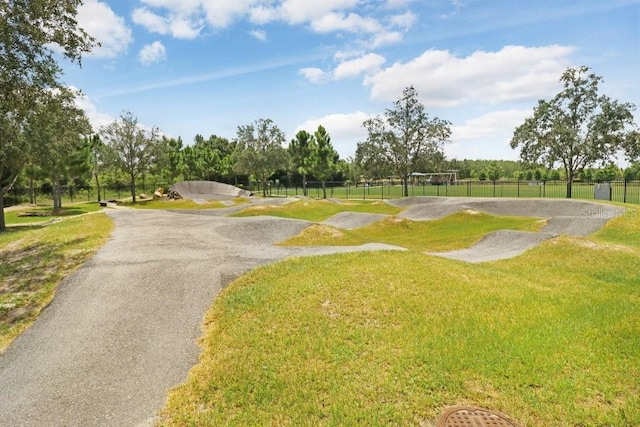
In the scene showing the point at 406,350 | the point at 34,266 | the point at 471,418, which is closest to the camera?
the point at 471,418

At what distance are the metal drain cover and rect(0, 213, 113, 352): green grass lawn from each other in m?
8.30

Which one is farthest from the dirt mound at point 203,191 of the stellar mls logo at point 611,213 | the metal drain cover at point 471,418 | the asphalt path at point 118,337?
the metal drain cover at point 471,418

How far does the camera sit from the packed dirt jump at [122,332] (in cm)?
547

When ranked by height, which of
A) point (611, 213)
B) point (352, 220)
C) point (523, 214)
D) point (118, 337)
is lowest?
point (118, 337)

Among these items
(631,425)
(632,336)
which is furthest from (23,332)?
(632,336)

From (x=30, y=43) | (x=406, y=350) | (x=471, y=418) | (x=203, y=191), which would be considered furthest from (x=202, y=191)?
(x=471, y=418)

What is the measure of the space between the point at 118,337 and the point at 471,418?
21.1 feet

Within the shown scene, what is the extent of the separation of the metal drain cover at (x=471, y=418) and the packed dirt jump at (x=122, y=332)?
13.2ft

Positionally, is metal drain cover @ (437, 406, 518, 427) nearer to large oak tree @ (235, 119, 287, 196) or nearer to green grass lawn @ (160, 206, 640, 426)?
green grass lawn @ (160, 206, 640, 426)

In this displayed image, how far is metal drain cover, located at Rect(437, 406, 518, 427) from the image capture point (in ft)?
15.5

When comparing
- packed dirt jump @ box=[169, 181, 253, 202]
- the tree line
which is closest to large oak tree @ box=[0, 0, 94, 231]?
the tree line

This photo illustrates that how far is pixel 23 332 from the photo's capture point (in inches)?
307

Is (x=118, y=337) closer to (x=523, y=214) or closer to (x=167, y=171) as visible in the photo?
(x=523, y=214)

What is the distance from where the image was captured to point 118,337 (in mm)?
7227
